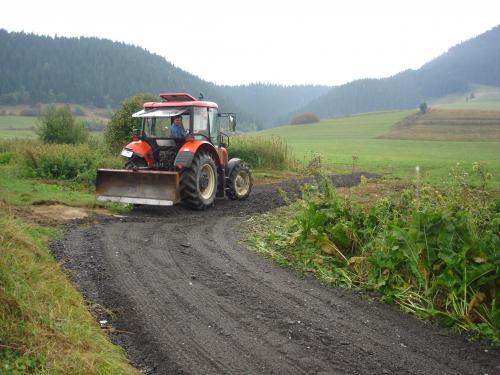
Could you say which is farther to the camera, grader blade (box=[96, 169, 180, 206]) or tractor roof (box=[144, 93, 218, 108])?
tractor roof (box=[144, 93, 218, 108])

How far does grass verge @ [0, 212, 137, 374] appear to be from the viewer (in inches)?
128

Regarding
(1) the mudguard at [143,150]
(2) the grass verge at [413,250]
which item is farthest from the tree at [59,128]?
(2) the grass verge at [413,250]

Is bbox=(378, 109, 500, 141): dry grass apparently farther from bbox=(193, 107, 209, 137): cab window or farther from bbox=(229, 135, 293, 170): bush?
bbox=(193, 107, 209, 137): cab window

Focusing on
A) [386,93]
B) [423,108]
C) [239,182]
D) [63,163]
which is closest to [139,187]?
[239,182]

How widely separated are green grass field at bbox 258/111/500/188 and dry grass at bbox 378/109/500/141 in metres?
2.69

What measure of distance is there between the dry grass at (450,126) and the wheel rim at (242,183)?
43313mm

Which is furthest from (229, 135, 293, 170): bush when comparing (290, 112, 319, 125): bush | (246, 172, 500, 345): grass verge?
(290, 112, 319, 125): bush

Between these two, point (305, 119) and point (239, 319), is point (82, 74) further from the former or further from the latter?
point (239, 319)

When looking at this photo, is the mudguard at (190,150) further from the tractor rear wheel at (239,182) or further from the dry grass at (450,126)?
the dry grass at (450,126)

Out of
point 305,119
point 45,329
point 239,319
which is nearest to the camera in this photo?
point 45,329

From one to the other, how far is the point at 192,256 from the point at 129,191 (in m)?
3.82

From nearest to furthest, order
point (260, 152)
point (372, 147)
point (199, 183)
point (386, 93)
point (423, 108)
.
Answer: point (199, 183) < point (260, 152) < point (372, 147) < point (423, 108) < point (386, 93)

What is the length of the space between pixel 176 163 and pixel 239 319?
5.93 m

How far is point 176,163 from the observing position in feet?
32.9
